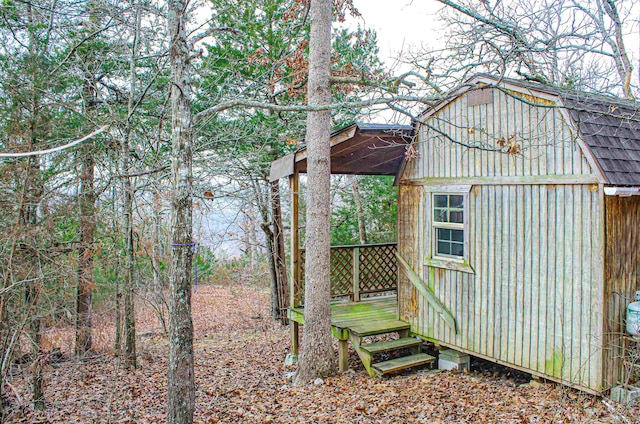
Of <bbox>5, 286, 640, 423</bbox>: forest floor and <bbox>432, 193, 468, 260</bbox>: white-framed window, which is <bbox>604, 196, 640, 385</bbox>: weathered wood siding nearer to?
<bbox>5, 286, 640, 423</bbox>: forest floor

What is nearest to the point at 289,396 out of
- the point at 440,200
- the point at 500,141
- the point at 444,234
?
the point at 444,234

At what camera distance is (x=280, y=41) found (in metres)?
10.2

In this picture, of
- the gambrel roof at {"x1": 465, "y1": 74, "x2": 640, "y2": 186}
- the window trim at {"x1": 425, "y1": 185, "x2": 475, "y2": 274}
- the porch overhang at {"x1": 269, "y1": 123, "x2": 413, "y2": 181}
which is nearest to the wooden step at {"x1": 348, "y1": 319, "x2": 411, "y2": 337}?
the window trim at {"x1": 425, "y1": 185, "x2": 475, "y2": 274}

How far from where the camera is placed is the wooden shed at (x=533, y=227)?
5.33m

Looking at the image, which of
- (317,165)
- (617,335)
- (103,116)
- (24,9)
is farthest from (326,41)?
(617,335)

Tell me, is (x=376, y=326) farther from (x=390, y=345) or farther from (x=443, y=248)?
(x=443, y=248)

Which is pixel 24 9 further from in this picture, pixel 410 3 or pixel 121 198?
pixel 410 3

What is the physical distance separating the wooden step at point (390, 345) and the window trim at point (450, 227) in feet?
4.44

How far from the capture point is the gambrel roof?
17.3 feet

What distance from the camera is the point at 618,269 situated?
5.45m

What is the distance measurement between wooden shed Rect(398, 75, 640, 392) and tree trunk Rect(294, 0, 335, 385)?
5.53 ft

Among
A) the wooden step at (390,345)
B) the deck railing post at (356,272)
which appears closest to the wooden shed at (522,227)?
the wooden step at (390,345)

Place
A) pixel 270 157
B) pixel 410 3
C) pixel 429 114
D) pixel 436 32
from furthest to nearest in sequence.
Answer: pixel 270 157, pixel 436 32, pixel 410 3, pixel 429 114

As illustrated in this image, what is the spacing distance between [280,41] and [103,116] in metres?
4.15
